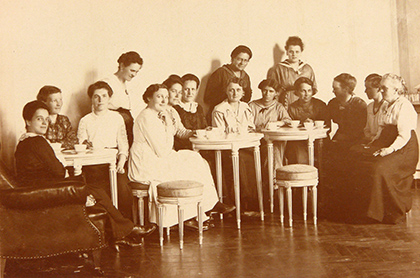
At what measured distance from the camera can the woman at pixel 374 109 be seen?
5.02 meters

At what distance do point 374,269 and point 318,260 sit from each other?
396mm

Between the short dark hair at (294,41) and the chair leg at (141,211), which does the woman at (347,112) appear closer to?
the short dark hair at (294,41)

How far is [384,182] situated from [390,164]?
0.20 metres

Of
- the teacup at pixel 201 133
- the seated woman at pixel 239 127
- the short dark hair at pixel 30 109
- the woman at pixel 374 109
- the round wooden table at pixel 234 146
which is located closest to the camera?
the short dark hair at pixel 30 109

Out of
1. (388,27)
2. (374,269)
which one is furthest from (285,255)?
(388,27)

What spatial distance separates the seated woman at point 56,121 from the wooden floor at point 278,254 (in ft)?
4.20

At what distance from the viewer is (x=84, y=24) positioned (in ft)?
18.1

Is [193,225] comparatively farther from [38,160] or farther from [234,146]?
[38,160]

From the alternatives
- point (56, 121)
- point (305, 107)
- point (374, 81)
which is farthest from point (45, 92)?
point (374, 81)

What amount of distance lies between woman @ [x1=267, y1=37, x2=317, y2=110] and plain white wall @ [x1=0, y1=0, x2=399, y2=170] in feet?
1.06

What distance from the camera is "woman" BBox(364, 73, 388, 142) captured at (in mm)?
5024

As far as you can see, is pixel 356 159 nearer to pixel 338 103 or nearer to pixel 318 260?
pixel 338 103

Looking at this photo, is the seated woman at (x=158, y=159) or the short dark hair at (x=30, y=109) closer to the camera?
the short dark hair at (x=30, y=109)

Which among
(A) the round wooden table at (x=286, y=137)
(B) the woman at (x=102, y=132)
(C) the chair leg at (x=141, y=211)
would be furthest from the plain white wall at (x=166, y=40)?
(A) the round wooden table at (x=286, y=137)
